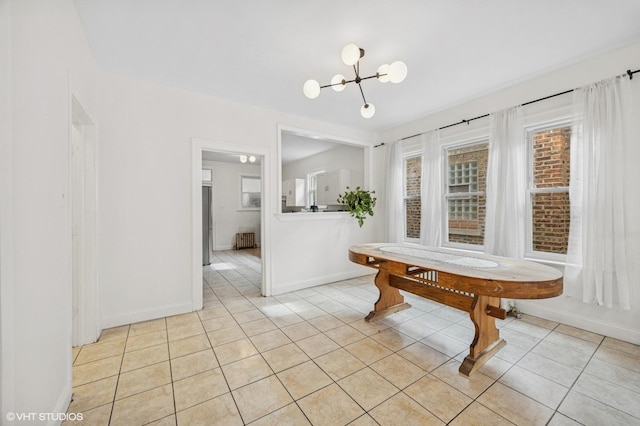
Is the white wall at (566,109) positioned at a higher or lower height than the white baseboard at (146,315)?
higher

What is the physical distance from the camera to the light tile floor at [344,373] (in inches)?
60.1

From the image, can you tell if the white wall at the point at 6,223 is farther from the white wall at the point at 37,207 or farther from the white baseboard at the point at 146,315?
the white baseboard at the point at 146,315

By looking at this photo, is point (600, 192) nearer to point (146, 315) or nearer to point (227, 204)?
point (146, 315)

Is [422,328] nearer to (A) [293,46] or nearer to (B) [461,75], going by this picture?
(B) [461,75]

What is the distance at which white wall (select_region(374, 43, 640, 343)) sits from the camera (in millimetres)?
2256

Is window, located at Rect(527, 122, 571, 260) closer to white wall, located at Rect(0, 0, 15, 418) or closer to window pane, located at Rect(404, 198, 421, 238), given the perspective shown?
window pane, located at Rect(404, 198, 421, 238)

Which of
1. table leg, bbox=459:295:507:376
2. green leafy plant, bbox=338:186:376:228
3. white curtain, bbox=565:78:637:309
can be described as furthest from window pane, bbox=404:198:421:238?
table leg, bbox=459:295:507:376

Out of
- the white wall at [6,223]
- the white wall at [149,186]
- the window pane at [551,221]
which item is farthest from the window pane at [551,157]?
the white wall at [6,223]

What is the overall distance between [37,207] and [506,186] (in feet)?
13.0

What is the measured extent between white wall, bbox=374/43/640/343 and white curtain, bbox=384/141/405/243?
40.4 inches

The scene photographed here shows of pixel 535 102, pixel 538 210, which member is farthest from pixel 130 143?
pixel 538 210

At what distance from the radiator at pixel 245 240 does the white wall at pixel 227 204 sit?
0.15 metres

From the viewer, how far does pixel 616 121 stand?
7.55ft

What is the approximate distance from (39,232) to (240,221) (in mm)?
Result: 6689
